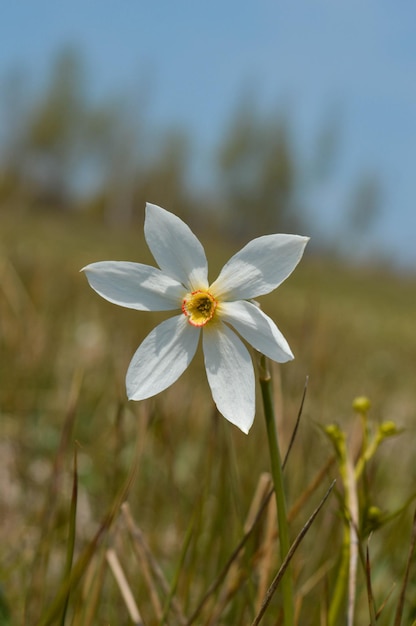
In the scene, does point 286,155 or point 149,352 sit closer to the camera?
point 149,352

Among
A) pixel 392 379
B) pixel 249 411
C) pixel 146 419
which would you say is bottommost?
pixel 392 379

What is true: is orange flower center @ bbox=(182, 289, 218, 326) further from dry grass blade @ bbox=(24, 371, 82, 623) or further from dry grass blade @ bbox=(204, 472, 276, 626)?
dry grass blade @ bbox=(24, 371, 82, 623)

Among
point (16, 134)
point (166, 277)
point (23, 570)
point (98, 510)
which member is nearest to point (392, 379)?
point (98, 510)

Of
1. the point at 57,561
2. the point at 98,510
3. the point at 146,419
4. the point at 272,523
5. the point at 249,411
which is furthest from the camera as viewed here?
the point at 98,510

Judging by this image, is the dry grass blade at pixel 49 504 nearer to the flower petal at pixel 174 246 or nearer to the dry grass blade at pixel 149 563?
the dry grass blade at pixel 149 563

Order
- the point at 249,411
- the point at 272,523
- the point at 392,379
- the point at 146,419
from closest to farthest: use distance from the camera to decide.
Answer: the point at 249,411 → the point at 272,523 → the point at 146,419 → the point at 392,379

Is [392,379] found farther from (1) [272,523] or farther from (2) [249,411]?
(2) [249,411]

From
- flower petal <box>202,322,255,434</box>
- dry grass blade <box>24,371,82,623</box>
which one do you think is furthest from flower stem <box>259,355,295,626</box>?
dry grass blade <box>24,371,82,623</box>

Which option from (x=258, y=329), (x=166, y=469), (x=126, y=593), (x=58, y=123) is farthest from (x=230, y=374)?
(x=58, y=123)
